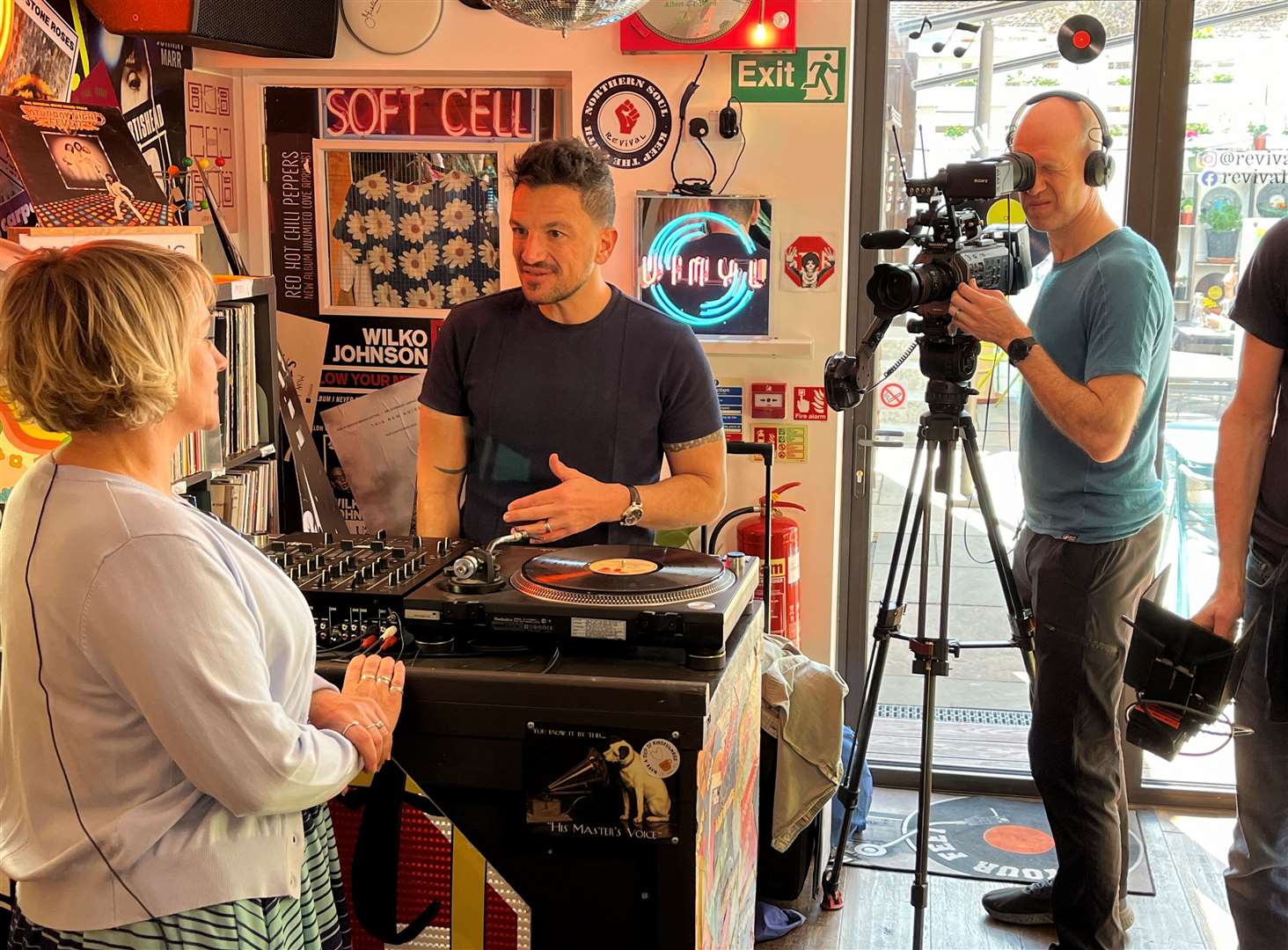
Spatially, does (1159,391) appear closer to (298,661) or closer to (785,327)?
(785,327)

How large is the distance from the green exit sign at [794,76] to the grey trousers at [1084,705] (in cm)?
128

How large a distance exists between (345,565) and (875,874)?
187 centimetres

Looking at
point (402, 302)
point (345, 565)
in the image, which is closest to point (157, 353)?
point (345, 565)

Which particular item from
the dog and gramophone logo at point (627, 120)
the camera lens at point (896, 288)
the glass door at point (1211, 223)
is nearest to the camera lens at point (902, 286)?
the camera lens at point (896, 288)

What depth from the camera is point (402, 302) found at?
11.5ft

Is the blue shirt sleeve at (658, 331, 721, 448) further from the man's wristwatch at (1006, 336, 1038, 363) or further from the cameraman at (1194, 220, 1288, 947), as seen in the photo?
the cameraman at (1194, 220, 1288, 947)

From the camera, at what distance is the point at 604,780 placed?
5.26ft

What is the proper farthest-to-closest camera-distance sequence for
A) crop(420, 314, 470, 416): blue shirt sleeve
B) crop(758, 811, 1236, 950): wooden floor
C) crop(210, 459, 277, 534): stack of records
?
crop(210, 459, 277, 534): stack of records < crop(758, 811, 1236, 950): wooden floor < crop(420, 314, 470, 416): blue shirt sleeve

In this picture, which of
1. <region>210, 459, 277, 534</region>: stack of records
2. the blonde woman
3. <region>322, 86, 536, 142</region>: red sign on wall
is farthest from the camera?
<region>322, 86, 536, 142</region>: red sign on wall

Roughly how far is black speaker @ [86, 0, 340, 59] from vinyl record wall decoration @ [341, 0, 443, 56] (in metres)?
0.06

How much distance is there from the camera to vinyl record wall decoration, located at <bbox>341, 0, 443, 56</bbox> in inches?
127

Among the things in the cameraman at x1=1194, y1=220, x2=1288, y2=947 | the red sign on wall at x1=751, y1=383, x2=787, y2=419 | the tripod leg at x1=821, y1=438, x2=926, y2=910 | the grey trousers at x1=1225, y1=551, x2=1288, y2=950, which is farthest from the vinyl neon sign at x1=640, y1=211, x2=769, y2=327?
the grey trousers at x1=1225, y1=551, x2=1288, y2=950

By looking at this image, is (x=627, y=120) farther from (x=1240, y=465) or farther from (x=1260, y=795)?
(x=1260, y=795)

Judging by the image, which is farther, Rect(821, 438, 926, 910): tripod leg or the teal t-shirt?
Rect(821, 438, 926, 910): tripod leg
